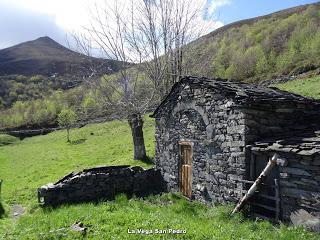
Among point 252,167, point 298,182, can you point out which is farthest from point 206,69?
point 298,182

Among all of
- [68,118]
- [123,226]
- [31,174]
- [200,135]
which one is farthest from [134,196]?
[68,118]

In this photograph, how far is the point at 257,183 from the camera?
32.9ft

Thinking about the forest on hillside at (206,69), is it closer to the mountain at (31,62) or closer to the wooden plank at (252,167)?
the wooden plank at (252,167)

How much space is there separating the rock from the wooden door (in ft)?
16.2

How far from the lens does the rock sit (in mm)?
8727

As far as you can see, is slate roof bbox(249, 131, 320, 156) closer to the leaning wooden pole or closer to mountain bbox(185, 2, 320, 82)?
the leaning wooden pole

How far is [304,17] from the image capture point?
8306cm

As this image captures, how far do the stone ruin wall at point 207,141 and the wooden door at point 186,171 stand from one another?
27 centimetres

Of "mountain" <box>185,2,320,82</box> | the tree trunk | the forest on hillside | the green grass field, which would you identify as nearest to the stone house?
the green grass field

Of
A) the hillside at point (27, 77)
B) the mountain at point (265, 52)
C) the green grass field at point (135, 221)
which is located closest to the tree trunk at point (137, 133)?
the mountain at point (265, 52)

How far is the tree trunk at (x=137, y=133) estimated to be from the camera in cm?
2045

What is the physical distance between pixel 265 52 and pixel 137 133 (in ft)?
180

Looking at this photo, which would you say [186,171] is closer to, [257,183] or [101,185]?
[101,185]

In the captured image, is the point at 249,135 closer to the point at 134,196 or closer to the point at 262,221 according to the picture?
the point at 262,221
